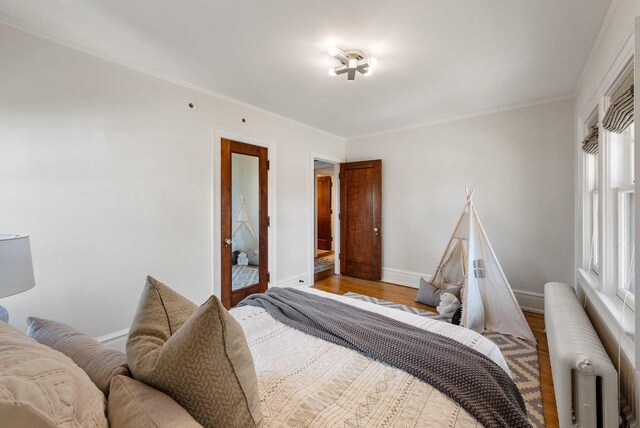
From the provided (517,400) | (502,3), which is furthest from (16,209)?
(502,3)

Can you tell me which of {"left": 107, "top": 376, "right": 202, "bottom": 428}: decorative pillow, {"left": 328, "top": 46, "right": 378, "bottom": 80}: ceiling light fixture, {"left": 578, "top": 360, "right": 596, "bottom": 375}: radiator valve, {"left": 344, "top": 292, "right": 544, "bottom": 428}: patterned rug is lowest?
{"left": 344, "top": 292, "right": 544, "bottom": 428}: patterned rug

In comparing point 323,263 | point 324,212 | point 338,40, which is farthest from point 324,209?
point 338,40

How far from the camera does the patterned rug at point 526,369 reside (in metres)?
1.77

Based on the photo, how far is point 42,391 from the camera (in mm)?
522

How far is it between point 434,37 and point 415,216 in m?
2.66

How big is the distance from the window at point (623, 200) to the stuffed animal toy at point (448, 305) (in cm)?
134

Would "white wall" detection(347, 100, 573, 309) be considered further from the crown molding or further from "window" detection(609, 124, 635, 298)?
the crown molding

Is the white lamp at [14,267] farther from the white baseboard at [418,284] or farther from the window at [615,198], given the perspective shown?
the white baseboard at [418,284]

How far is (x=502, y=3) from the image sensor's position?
65.6 inches

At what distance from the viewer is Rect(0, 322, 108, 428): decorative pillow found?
1.47 ft

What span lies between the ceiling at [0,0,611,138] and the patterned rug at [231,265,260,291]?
79.3 inches

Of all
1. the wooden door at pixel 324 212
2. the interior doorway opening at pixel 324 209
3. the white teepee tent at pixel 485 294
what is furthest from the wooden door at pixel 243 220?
the wooden door at pixel 324 212

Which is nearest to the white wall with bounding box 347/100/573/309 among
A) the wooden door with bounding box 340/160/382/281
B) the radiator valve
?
the wooden door with bounding box 340/160/382/281

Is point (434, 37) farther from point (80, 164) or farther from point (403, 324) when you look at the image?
point (80, 164)
